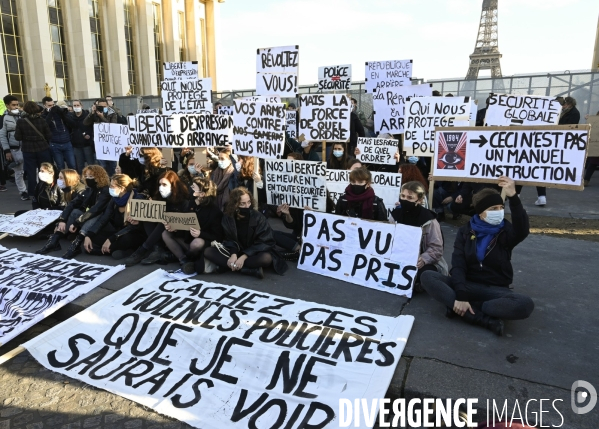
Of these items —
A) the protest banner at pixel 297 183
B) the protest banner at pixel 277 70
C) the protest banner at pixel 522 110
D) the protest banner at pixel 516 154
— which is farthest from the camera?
the protest banner at pixel 522 110

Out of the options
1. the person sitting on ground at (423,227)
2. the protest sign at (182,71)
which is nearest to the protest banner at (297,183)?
Result: the person sitting on ground at (423,227)

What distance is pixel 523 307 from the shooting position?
369 centimetres

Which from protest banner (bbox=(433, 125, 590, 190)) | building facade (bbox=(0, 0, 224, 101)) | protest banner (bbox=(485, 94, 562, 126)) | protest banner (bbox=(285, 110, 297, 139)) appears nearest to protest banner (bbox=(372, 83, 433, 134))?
protest banner (bbox=(485, 94, 562, 126))

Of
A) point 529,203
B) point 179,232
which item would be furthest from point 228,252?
point 529,203

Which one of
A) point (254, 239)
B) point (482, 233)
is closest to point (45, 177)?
point (254, 239)

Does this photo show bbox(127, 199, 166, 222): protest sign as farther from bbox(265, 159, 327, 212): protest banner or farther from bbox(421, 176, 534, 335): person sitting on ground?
bbox(421, 176, 534, 335): person sitting on ground

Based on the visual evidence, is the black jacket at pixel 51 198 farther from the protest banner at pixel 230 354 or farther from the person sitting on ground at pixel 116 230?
the protest banner at pixel 230 354

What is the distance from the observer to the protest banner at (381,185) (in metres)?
6.82

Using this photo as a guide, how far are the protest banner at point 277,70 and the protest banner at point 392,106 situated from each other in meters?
2.57

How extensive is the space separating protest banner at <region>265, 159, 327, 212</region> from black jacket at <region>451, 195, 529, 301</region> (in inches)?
86.2

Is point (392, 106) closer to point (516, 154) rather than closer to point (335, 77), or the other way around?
point (335, 77)

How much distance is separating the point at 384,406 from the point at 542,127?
10.7 ft

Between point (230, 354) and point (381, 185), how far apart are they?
163 inches

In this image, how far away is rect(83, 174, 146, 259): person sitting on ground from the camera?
6211 millimetres
